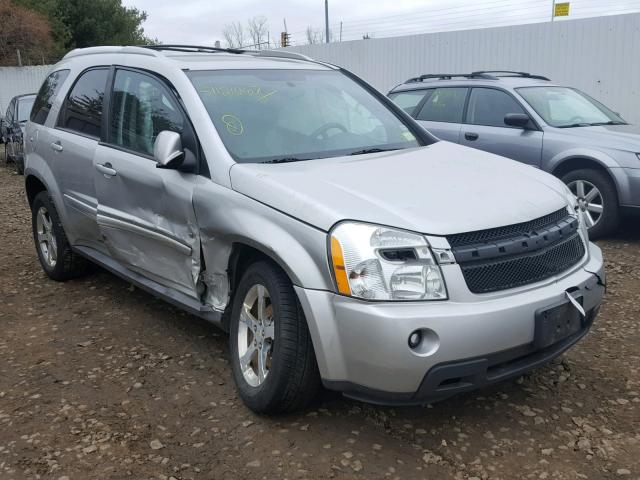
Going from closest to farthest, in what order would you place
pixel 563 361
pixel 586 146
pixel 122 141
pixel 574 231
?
pixel 574 231
pixel 563 361
pixel 122 141
pixel 586 146

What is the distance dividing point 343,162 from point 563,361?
173cm

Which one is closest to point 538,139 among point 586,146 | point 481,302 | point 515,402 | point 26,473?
point 586,146

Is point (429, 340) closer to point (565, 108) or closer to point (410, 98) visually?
point (565, 108)

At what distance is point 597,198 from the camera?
6.70 meters

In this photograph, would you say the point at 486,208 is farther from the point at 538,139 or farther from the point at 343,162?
the point at 538,139

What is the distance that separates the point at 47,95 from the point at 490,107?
15.5 ft

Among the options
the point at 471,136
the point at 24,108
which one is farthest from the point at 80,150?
the point at 24,108

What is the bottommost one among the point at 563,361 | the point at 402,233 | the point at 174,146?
the point at 563,361

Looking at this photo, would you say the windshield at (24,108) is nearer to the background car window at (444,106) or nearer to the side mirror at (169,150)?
the background car window at (444,106)

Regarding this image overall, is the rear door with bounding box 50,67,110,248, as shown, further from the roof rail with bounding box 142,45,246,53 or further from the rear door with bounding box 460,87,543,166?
the rear door with bounding box 460,87,543,166

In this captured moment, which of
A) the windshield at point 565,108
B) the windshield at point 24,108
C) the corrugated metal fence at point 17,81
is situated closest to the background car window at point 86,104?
the windshield at point 565,108

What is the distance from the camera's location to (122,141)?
432 centimetres

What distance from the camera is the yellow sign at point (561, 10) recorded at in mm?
14719

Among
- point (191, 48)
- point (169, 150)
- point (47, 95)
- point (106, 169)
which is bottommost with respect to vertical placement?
point (106, 169)
